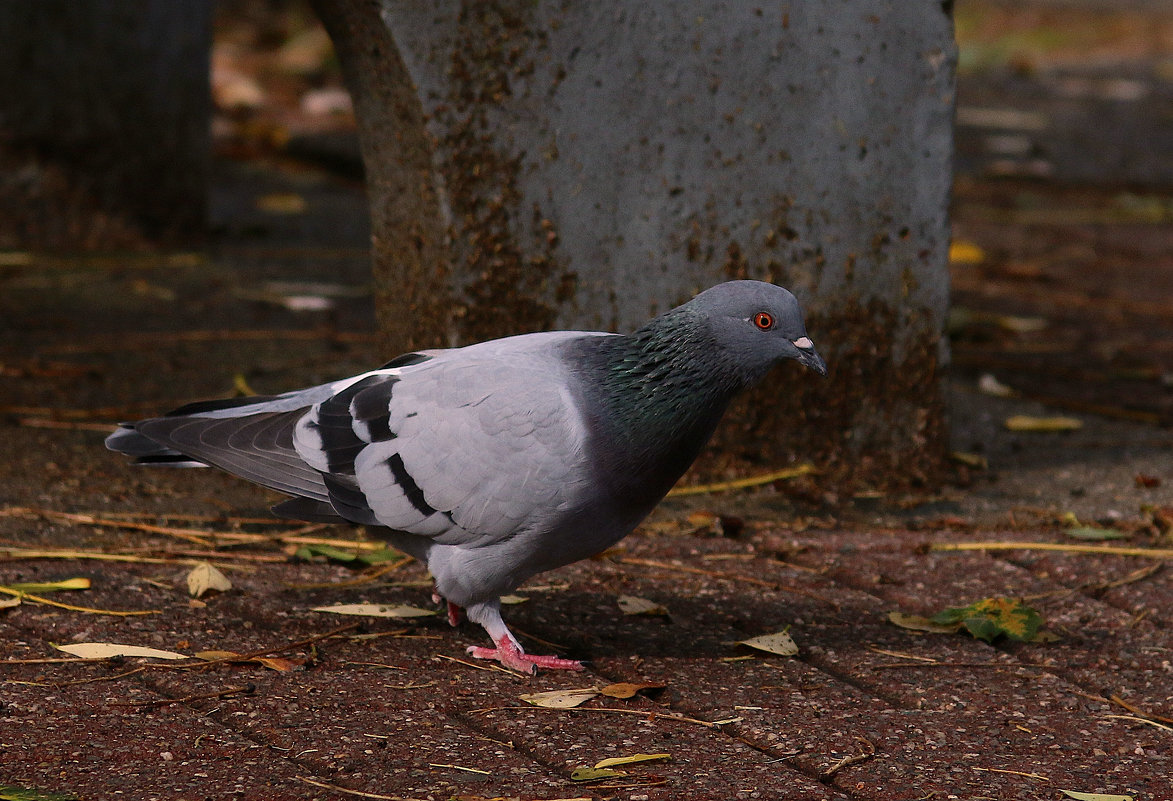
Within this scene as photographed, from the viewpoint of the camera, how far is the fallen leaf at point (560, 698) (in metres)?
2.68

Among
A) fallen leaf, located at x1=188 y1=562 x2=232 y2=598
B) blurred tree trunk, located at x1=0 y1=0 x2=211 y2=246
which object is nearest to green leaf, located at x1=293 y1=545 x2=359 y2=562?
fallen leaf, located at x1=188 y1=562 x2=232 y2=598

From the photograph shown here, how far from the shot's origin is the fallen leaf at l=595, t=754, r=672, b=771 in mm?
2413

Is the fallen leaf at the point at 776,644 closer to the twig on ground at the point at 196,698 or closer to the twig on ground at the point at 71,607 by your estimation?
the twig on ground at the point at 196,698

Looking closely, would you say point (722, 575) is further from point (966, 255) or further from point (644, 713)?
point (966, 255)

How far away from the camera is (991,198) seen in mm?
8023

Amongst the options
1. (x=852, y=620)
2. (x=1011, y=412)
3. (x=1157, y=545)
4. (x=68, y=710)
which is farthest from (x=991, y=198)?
(x=68, y=710)

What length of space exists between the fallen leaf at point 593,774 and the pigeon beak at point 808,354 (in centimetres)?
91

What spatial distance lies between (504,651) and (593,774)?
58cm

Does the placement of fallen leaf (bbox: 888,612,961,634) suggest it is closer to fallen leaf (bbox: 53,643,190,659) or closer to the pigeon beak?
the pigeon beak

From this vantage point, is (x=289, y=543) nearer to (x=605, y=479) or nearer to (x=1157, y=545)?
(x=605, y=479)

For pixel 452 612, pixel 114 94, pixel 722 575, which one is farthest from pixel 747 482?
pixel 114 94

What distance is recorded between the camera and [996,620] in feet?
10.1

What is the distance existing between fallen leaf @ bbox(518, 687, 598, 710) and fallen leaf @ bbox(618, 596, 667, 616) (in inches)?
17.1

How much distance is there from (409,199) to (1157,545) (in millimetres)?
2146
